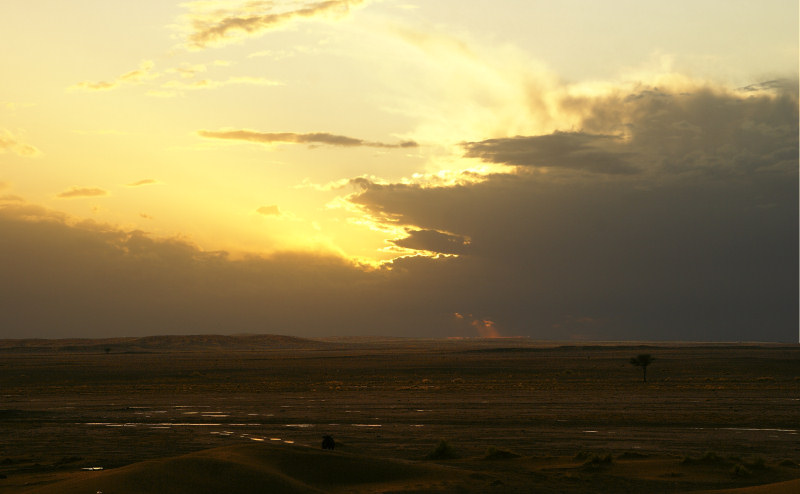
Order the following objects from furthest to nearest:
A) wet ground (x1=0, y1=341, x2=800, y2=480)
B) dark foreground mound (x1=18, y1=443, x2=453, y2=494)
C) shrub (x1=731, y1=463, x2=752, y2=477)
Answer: wet ground (x1=0, y1=341, x2=800, y2=480), shrub (x1=731, y1=463, x2=752, y2=477), dark foreground mound (x1=18, y1=443, x2=453, y2=494)

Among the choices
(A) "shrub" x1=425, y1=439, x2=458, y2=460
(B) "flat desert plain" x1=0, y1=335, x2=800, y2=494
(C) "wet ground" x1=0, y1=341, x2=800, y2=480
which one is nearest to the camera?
(B) "flat desert plain" x1=0, y1=335, x2=800, y2=494

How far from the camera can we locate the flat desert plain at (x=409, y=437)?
16359 millimetres

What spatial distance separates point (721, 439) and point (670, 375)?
44240 mm

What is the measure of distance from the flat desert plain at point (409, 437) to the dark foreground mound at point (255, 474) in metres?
0.05

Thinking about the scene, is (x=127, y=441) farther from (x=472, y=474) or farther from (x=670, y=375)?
(x=670, y=375)

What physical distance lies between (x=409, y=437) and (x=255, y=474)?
1248cm

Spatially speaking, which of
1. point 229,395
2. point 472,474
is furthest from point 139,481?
point 229,395

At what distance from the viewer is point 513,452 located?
22688 millimetres

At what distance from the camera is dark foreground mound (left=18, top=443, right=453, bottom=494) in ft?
46.8

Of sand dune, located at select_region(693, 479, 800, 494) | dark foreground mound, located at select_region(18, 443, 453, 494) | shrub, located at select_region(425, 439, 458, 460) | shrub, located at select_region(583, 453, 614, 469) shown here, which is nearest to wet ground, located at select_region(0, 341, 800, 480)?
shrub, located at select_region(425, 439, 458, 460)

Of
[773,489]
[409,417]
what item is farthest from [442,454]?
[409,417]

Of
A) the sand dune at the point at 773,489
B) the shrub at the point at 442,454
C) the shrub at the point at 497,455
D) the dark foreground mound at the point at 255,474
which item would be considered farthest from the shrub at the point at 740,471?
the shrub at the point at 442,454

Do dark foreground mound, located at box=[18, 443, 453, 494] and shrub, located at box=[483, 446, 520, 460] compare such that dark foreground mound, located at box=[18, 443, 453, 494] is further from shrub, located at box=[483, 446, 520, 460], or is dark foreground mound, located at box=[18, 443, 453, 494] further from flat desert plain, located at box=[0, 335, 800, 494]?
shrub, located at box=[483, 446, 520, 460]

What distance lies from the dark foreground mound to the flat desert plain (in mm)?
46
